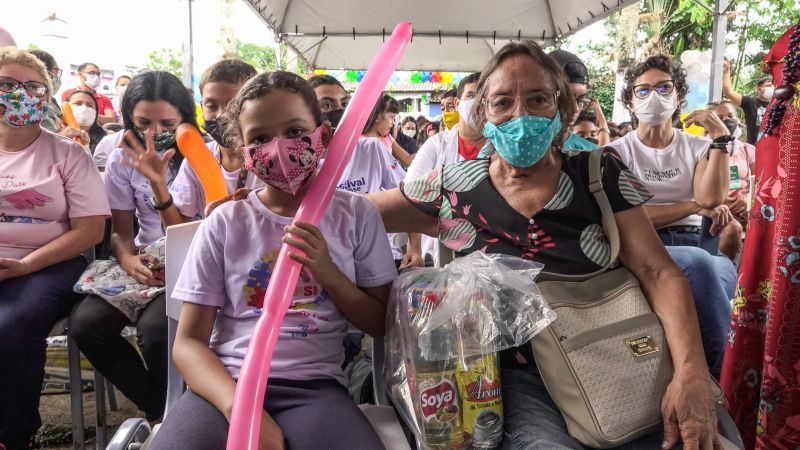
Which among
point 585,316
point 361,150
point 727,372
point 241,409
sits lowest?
point 727,372

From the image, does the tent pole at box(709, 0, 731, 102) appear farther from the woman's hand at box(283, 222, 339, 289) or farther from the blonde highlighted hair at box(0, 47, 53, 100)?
the blonde highlighted hair at box(0, 47, 53, 100)

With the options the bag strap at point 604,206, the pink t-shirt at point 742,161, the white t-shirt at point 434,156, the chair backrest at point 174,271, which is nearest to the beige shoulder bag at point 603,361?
the bag strap at point 604,206

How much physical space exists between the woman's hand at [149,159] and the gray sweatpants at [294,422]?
1.14m

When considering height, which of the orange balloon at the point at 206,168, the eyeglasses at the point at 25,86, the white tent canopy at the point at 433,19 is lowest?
the orange balloon at the point at 206,168

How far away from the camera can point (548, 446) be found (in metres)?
1.30

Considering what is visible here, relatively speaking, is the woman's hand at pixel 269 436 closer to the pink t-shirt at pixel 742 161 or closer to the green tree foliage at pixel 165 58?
the pink t-shirt at pixel 742 161

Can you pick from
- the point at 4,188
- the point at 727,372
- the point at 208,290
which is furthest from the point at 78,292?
the point at 727,372

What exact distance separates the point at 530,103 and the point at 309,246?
2.78ft

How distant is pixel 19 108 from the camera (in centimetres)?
241

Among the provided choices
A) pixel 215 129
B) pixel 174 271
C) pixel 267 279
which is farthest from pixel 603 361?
pixel 215 129

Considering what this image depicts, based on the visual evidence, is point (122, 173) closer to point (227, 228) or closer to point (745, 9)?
point (227, 228)

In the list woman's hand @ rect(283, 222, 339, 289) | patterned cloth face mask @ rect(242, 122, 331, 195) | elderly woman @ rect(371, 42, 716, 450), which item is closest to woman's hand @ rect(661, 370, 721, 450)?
elderly woman @ rect(371, 42, 716, 450)

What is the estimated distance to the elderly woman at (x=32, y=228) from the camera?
7.11 feet

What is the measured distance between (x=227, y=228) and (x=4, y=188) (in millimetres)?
1420
